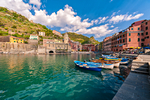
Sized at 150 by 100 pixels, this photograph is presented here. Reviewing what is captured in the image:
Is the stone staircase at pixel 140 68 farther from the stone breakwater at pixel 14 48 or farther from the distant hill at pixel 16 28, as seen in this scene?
the distant hill at pixel 16 28

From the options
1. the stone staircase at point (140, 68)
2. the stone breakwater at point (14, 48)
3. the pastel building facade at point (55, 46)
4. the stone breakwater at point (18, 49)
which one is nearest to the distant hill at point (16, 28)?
the stone breakwater at point (14, 48)

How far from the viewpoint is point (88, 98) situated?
5398 millimetres

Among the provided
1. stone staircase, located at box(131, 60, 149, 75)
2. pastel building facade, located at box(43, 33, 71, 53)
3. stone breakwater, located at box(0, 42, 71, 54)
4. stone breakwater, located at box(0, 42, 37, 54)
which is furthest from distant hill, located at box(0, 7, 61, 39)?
stone staircase, located at box(131, 60, 149, 75)

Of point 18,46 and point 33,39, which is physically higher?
point 33,39

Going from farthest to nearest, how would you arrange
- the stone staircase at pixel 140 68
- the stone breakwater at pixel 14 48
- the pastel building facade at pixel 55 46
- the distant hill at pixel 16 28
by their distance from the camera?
the distant hill at pixel 16 28, the pastel building facade at pixel 55 46, the stone breakwater at pixel 14 48, the stone staircase at pixel 140 68

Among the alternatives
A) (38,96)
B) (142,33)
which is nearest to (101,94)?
(38,96)

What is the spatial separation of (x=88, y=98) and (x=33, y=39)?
3462 inches

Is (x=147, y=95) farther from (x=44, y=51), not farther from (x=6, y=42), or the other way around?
(x=6, y=42)

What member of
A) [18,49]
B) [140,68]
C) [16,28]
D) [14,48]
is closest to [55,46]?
[18,49]

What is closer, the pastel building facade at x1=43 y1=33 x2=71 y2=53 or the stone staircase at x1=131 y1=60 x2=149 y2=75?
the stone staircase at x1=131 y1=60 x2=149 y2=75

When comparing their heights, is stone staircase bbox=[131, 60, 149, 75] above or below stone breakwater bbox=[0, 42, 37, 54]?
below

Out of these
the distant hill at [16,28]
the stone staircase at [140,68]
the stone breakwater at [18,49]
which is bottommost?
the stone staircase at [140,68]

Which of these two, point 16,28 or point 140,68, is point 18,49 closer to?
point 16,28

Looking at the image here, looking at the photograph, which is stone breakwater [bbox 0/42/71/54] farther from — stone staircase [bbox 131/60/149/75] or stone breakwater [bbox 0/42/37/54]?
stone staircase [bbox 131/60/149/75]
